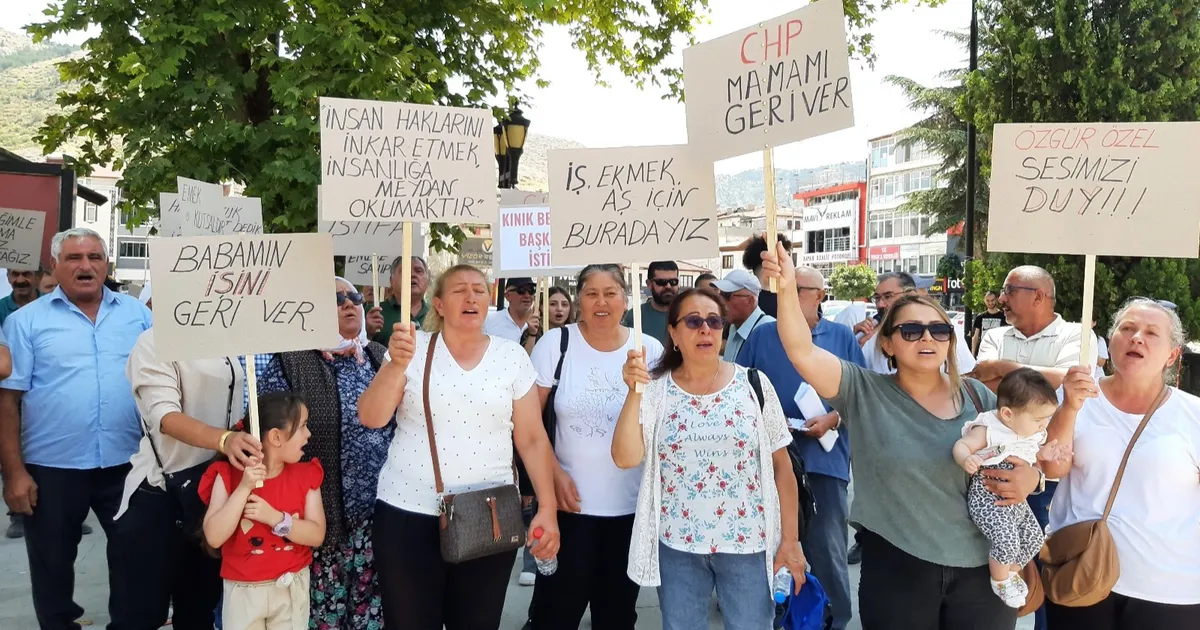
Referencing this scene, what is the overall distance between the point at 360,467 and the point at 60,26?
7.73 metres

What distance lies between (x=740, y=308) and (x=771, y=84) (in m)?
2.29

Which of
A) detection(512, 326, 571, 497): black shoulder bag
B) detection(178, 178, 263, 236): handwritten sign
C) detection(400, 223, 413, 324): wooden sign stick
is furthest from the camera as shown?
detection(178, 178, 263, 236): handwritten sign

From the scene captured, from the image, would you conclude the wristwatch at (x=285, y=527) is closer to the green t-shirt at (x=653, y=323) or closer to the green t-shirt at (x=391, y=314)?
the green t-shirt at (x=391, y=314)

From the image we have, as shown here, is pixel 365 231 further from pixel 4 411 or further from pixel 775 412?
pixel 775 412

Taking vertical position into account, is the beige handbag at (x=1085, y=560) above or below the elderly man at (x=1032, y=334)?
below

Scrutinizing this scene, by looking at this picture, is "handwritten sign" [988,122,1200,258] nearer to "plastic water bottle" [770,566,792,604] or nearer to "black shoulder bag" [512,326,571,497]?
"plastic water bottle" [770,566,792,604]

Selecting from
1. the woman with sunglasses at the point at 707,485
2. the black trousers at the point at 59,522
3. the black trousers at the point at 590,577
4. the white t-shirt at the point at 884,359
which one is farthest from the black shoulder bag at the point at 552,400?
the black trousers at the point at 59,522

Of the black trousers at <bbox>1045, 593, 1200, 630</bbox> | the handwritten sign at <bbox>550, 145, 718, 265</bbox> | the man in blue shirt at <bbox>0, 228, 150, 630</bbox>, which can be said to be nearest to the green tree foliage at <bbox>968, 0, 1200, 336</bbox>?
the black trousers at <bbox>1045, 593, 1200, 630</bbox>

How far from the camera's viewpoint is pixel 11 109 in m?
136

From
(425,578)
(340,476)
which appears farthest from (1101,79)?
(425,578)

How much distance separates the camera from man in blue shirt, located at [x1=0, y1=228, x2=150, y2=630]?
4090 millimetres

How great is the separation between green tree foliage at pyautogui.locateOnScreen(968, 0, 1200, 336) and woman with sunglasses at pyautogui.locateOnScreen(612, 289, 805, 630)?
11875 millimetres

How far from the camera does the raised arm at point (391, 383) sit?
10.2 ft

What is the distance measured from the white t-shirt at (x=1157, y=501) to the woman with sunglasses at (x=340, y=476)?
278 centimetres
